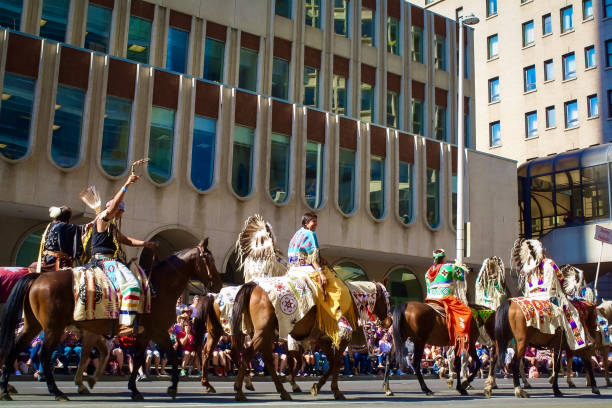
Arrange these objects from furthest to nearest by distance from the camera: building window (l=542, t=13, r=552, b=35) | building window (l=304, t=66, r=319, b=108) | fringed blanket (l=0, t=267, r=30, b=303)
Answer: building window (l=542, t=13, r=552, b=35) < building window (l=304, t=66, r=319, b=108) < fringed blanket (l=0, t=267, r=30, b=303)

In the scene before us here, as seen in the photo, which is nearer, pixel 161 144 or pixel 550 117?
pixel 161 144

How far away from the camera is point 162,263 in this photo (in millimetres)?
11148

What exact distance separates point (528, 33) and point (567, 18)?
10.4 feet

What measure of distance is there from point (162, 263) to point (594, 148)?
35.4 meters

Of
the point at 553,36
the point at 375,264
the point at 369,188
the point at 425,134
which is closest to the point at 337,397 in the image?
the point at 369,188

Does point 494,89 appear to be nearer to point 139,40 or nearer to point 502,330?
point 139,40

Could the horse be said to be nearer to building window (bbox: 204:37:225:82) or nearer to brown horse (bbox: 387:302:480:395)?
brown horse (bbox: 387:302:480:395)

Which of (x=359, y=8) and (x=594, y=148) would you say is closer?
(x=359, y=8)

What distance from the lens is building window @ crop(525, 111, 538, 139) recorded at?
52.4 m

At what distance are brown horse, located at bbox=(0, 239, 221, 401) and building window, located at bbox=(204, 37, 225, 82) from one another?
20082mm

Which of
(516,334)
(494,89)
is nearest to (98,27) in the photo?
(516,334)

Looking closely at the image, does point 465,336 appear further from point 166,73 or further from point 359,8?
point 359,8

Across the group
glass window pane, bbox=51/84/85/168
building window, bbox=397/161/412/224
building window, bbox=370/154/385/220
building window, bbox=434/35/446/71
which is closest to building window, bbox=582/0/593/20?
building window, bbox=434/35/446/71

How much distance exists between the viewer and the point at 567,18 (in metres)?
51.6
